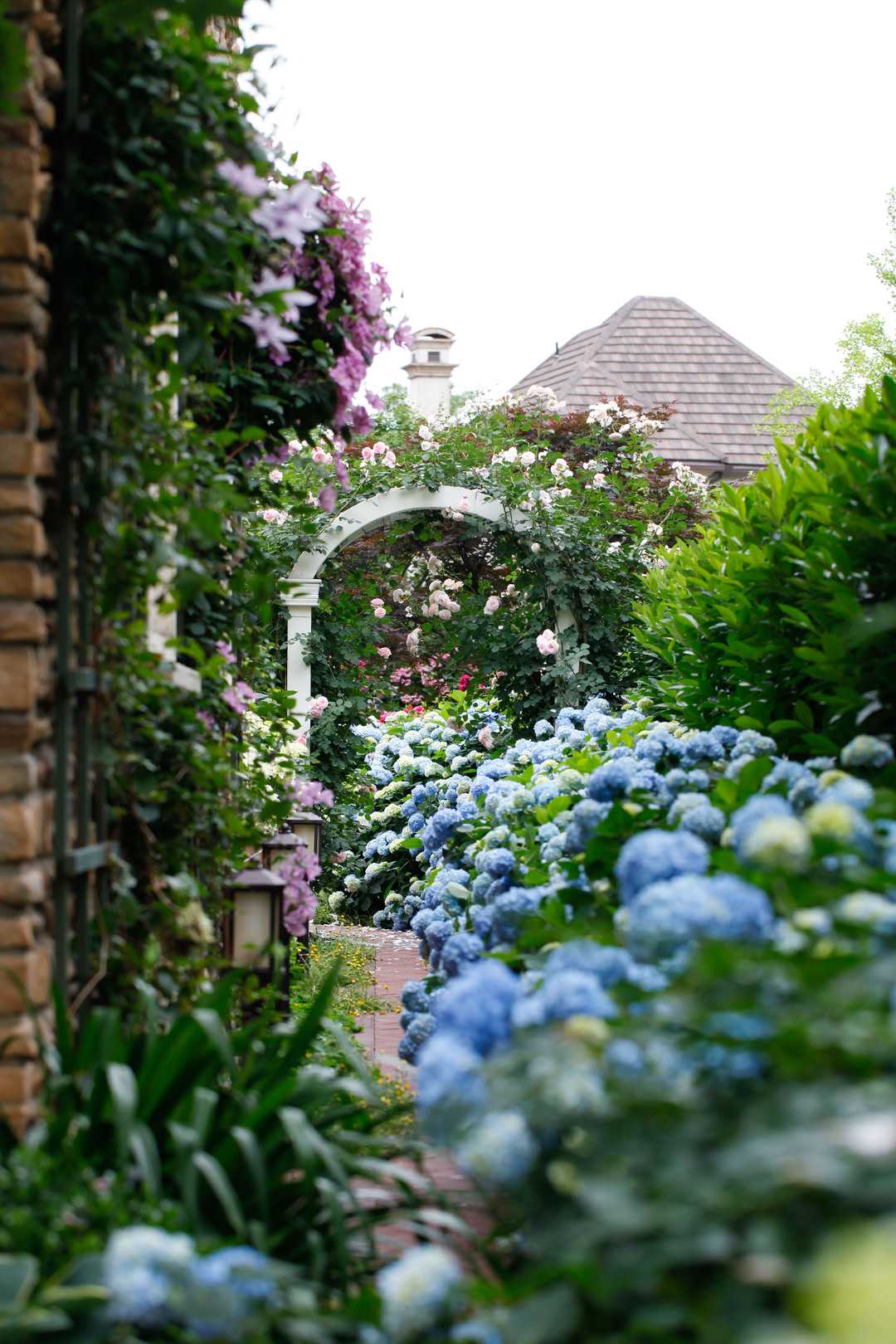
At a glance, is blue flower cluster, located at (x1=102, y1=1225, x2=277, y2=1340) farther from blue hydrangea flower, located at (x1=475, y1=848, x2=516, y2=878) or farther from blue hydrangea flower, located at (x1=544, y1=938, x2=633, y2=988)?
blue hydrangea flower, located at (x1=475, y1=848, x2=516, y2=878)

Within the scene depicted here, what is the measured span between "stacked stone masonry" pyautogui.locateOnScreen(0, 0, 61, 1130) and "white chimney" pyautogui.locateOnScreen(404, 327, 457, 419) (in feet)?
46.0

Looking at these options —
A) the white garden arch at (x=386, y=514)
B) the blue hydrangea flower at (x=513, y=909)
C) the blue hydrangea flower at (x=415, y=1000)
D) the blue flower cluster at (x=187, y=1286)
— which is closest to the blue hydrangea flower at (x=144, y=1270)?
the blue flower cluster at (x=187, y=1286)

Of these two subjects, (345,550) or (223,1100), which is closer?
(223,1100)

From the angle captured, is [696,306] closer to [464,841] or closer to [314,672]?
[314,672]

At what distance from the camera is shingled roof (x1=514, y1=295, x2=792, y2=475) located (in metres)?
17.8

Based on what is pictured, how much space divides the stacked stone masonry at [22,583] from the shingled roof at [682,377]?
1526 cm

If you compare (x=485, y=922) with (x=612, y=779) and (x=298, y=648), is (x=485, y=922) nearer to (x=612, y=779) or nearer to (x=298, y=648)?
(x=612, y=779)

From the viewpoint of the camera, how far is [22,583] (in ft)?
7.51

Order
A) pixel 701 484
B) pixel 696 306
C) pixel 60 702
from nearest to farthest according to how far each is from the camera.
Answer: pixel 60 702
pixel 701 484
pixel 696 306

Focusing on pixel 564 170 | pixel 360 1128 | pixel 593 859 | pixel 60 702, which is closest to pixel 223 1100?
pixel 360 1128

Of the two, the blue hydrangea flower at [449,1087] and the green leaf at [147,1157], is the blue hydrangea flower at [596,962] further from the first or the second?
the green leaf at [147,1157]

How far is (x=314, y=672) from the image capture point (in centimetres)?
902

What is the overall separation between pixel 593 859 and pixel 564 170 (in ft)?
40.7

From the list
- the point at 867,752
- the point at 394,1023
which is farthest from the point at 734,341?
the point at 867,752
